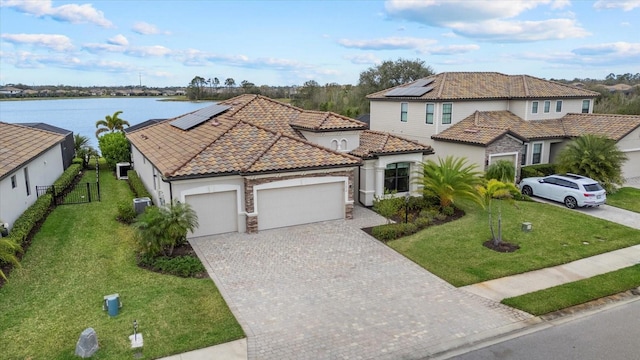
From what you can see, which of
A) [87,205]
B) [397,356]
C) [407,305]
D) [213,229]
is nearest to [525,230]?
[407,305]

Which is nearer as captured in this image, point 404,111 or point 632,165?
point 632,165

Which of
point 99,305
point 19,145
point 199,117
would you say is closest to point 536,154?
point 199,117

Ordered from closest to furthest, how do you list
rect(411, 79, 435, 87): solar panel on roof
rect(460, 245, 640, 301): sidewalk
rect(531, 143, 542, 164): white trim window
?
rect(460, 245, 640, 301): sidewalk < rect(531, 143, 542, 164): white trim window < rect(411, 79, 435, 87): solar panel on roof

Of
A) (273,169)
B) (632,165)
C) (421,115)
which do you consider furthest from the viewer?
(421,115)

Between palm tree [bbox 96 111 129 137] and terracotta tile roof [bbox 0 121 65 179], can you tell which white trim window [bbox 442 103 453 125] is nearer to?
terracotta tile roof [bbox 0 121 65 179]

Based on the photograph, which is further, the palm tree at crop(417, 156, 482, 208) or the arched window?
the arched window

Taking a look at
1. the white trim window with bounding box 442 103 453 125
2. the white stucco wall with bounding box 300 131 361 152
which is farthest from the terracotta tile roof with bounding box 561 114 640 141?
the white stucco wall with bounding box 300 131 361 152

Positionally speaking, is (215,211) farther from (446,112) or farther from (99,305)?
(446,112)
